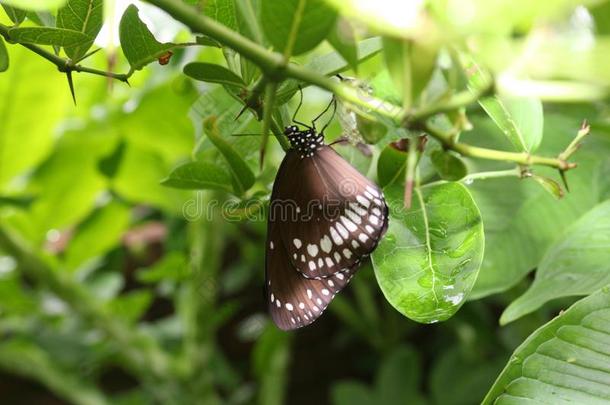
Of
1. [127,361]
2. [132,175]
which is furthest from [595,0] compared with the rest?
[127,361]

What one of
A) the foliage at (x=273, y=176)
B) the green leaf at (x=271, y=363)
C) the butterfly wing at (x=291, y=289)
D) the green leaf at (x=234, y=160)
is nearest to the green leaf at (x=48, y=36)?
the foliage at (x=273, y=176)

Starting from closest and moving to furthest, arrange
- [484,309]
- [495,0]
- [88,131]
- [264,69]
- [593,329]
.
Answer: [495,0] < [264,69] < [593,329] < [88,131] < [484,309]

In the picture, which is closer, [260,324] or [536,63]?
[536,63]

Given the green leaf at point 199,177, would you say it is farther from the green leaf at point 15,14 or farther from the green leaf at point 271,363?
the green leaf at point 271,363

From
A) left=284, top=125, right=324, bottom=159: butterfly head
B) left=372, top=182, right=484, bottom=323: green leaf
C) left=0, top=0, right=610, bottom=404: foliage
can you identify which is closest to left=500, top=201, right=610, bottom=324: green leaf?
left=0, top=0, right=610, bottom=404: foliage

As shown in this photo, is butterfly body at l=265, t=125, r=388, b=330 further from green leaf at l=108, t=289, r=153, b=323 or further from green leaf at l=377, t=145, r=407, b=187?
green leaf at l=108, t=289, r=153, b=323

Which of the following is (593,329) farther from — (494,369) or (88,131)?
(88,131)
